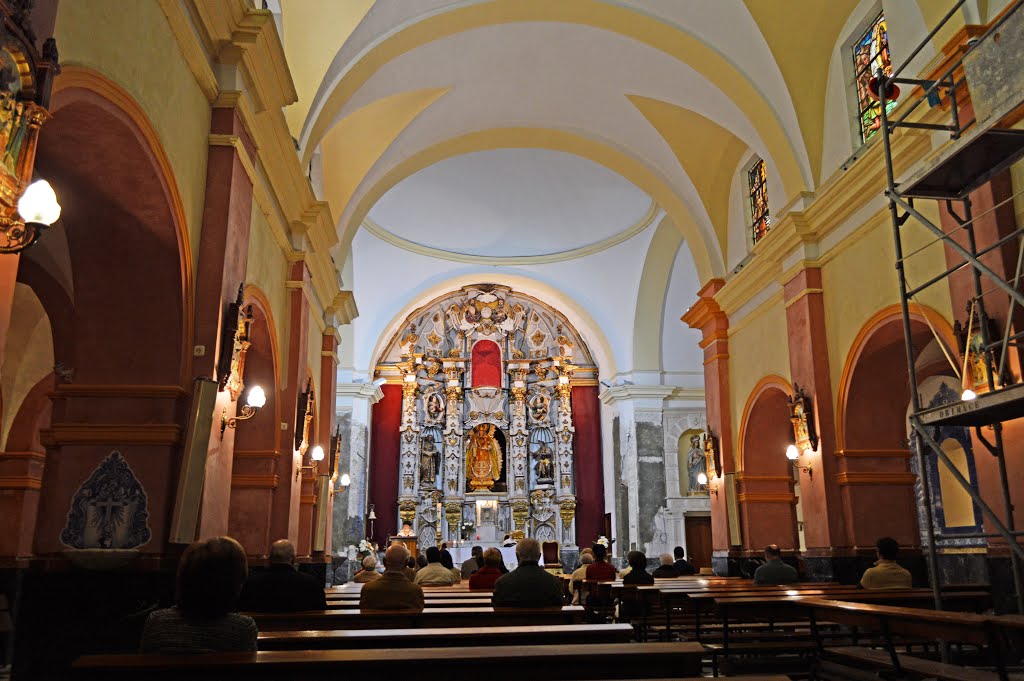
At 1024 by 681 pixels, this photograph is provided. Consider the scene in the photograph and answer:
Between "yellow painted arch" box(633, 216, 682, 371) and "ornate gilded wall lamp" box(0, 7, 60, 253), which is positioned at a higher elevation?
"yellow painted arch" box(633, 216, 682, 371)

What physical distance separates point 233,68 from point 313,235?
4051 millimetres

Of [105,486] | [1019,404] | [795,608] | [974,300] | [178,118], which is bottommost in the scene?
[795,608]

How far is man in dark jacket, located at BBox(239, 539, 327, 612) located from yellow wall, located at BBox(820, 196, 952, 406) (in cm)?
626

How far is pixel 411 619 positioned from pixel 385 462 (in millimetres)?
17653

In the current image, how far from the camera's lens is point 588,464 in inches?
891

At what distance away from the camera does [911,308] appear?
8.57 metres

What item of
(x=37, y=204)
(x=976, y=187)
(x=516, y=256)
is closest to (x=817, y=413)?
(x=976, y=187)

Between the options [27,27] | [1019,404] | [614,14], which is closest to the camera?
[27,27]

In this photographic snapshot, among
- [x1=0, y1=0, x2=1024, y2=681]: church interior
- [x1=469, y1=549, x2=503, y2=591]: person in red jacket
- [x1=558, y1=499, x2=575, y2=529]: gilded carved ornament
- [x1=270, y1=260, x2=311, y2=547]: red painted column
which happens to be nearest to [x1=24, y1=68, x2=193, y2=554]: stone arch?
[x1=0, y1=0, x2=1024, y2=681]: church interior

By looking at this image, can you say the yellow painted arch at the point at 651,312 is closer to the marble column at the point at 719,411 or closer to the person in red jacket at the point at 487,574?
the marble column at the point at 719,411

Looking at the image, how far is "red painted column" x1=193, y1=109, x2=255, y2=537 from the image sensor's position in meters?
6.58

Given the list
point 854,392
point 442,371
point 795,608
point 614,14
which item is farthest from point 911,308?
point 442,371

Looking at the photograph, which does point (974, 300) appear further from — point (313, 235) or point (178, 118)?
point (313, 235)

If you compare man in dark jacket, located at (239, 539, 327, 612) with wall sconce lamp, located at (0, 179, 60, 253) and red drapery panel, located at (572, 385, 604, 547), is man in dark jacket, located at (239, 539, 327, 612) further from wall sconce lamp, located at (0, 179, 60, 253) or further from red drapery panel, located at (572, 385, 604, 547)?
red drapery panel, located at (572, 385, 604, 547)
